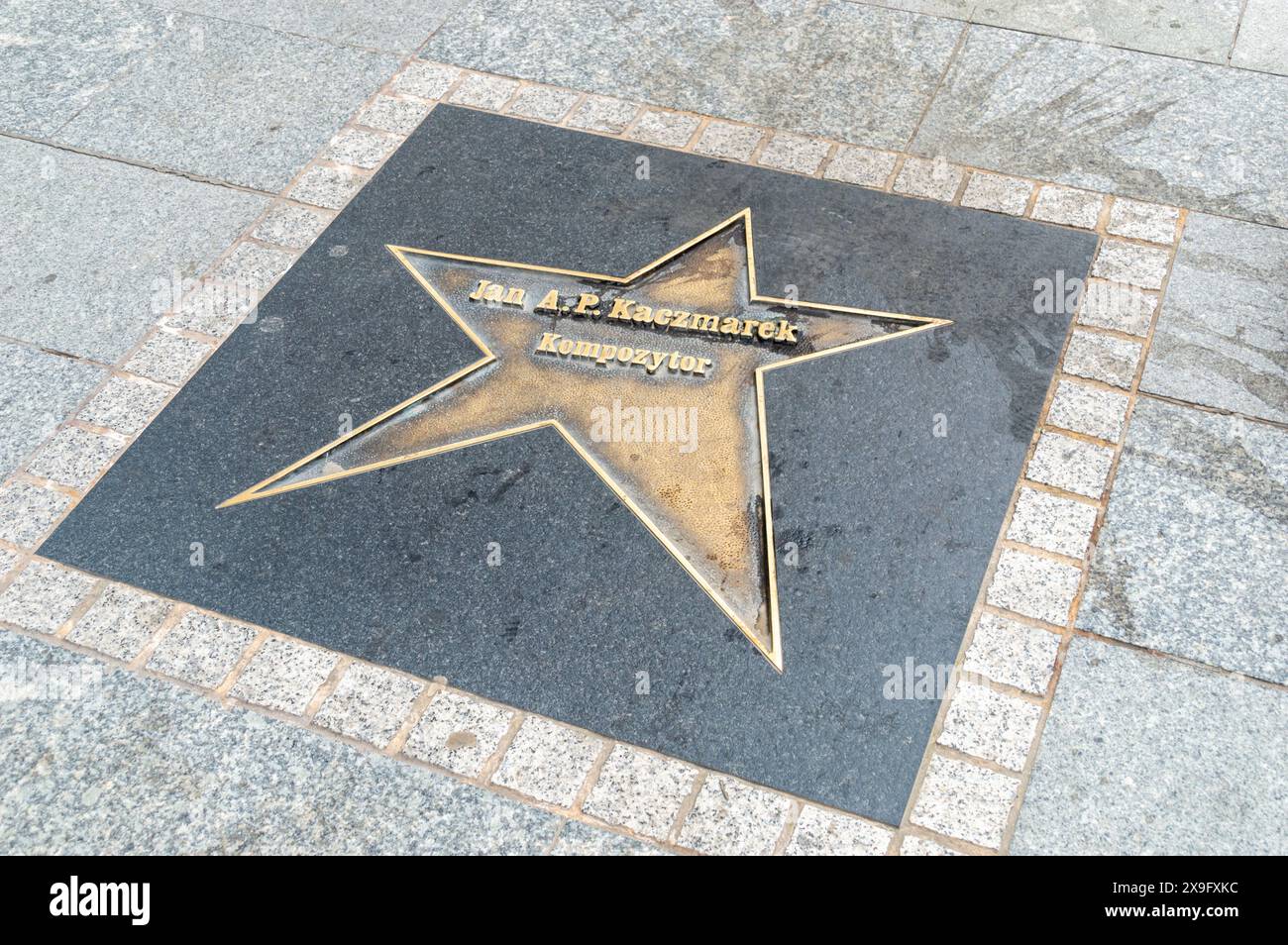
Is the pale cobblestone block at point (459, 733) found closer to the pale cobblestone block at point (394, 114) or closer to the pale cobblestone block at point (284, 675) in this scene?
the pale cobblestone block at point (284, 675)

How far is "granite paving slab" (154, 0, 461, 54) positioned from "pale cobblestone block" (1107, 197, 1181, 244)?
4.16m

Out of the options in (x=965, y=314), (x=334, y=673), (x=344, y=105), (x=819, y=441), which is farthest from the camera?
(x=344, y=105)

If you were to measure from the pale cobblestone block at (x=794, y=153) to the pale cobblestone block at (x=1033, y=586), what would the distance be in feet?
8.29

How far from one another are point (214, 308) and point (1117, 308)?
4229mm

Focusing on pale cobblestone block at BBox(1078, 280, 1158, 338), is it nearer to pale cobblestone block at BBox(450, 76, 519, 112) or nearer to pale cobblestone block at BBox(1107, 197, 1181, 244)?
pale cobblestone block at BBox(1107, 197, 1181, 244)

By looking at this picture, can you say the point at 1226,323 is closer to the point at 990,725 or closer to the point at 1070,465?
the point at 1070,465

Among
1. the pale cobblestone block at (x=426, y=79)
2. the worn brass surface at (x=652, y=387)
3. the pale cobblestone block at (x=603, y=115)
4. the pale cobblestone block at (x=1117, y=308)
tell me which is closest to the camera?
the worn brass surface at (x=652, y=387)

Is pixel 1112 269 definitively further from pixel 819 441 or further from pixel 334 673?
pixel 334 673

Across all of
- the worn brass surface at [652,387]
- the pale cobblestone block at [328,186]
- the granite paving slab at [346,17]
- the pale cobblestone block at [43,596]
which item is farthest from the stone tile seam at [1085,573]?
the granite paving slab at [346,17]

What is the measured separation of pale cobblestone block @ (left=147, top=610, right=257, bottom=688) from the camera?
411 centimetres

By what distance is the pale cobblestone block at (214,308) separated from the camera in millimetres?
5273
